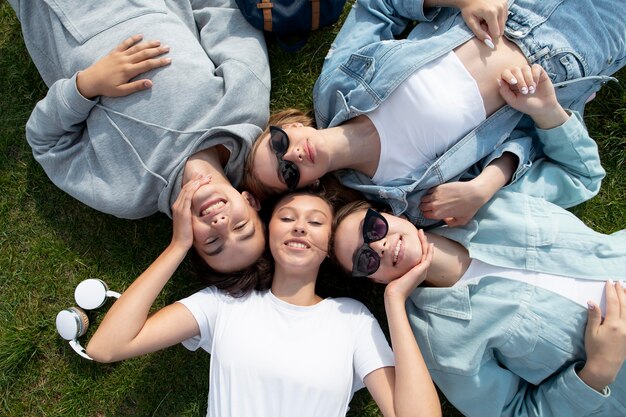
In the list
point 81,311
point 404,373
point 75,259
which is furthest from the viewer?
point 75,259

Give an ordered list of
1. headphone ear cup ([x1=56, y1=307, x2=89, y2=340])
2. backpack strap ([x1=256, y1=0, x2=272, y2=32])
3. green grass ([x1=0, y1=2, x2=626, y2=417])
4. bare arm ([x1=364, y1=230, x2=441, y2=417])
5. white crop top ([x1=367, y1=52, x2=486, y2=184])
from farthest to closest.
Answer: green grass ([x1=0, y1=2, x2=626, y2=417]) → headphone ear cup ([x1=56, y1=307, x2=89, y2=340]) → backpack strap ([x1=256, y1=0, x2=272, y2=32]) → white crop top ([x1=367, y1=52, x2=486, y2=184]) → bare arm ([x1=364, y1=230, x2=441, y2=417])

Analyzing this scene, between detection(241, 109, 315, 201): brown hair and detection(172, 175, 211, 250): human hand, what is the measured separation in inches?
9.4

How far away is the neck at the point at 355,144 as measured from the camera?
2.91m

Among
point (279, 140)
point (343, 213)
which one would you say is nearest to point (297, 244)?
point (343, 213)

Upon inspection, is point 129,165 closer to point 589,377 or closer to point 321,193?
point 321,193

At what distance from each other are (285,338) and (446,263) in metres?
1.00

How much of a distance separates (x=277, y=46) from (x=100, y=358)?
7.28 ft

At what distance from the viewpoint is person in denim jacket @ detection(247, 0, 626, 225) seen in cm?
286

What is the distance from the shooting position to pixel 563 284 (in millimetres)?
2879

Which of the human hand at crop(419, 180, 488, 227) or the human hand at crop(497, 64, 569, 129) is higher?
the human hand at crop(497, 64, 569, 129)

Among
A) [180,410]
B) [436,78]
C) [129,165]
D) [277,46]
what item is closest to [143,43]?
[129,165]

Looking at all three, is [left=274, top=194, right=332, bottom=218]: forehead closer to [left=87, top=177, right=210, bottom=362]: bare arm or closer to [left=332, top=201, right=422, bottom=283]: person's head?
[left=332, top=201, right=422, bottom=283]: person's head

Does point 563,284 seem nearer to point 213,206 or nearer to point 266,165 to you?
point 266,165

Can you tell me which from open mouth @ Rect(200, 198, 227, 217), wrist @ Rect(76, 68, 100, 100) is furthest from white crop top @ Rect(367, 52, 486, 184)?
wrist @ Rect(76, 68, 100, 100)
